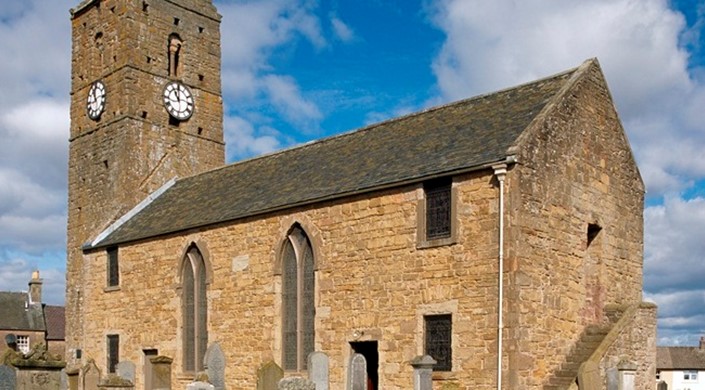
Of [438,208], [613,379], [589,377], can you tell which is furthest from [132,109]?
[613,379]

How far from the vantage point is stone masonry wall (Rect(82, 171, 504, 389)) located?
1880cm

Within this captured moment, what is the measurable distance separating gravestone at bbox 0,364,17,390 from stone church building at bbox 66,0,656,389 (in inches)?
383

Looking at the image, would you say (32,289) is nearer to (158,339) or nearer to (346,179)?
(158,339)

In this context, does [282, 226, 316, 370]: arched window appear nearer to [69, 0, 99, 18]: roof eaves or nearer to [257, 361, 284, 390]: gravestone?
[257, 361, 284, 390]: gravestone

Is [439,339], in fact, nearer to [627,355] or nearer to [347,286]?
[347,286]

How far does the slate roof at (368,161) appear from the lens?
802 inches

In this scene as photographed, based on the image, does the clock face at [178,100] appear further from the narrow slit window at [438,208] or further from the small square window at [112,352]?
the narrow slit window at [438,208]

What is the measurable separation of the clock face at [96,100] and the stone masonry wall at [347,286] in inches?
339

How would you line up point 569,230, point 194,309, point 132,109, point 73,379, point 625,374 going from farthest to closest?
point 132,109, point 194,309, point 73,379, point 569,230, point 625,374

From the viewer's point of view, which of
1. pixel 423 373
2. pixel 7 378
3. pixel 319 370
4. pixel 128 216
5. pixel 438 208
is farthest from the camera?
pixel 128 216

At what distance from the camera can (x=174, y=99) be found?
1396 inches

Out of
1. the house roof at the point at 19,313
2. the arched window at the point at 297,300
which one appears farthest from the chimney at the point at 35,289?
the arched window at the point at 297,300

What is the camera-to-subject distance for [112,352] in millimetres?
30203

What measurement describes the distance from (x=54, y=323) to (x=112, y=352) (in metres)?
29.1
